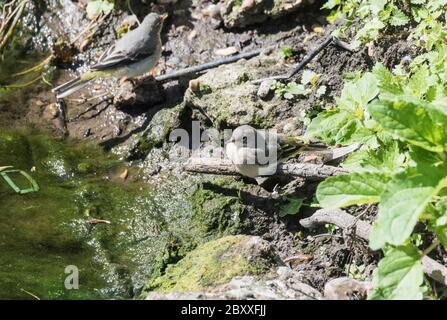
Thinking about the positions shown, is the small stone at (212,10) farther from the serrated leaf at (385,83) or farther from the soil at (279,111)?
the serrated leaf at (385,83)

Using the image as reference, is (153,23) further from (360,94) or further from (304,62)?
(360,94)

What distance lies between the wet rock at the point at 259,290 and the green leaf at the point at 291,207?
1.16 metres

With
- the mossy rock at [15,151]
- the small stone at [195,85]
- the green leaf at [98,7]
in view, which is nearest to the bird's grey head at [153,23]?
the green leaf at [98,7]

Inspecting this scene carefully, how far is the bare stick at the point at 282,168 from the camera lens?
505 cm

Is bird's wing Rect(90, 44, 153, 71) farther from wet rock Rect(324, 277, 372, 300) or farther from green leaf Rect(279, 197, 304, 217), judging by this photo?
wet rock Rect(324, 277, 372, 300)

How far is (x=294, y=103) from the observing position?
609 centimetres

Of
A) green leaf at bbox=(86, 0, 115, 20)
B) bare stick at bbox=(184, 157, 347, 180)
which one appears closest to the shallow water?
bare stick at bbox=(184, 157, 347, 180)

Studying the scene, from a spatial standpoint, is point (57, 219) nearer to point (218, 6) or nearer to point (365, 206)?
point (365, 206)

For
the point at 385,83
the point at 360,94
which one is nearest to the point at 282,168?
the point at 360,94

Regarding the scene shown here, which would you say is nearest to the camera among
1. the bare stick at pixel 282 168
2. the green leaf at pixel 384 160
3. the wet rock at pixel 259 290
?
the wet rock at pixel 259 290

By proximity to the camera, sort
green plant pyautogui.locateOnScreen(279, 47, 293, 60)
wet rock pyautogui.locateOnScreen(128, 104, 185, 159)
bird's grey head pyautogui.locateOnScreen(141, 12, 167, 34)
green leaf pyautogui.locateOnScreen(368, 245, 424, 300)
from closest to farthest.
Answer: green leaf pyautogui.locateOnScreen(368, 245, 424, 300) < wet rock pyautogui.locateOnScreen(128, 104, 185, 159) < green plant pyautogui.locateOnScreen(279, 47, 293, 60) < bird's grey head pyautogui.locateOnScreen(141, 12, 167, 34)

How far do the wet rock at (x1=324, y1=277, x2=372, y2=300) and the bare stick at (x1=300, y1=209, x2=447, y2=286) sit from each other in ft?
1.16

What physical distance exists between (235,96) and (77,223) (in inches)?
68.7

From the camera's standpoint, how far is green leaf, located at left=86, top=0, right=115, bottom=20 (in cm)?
781
